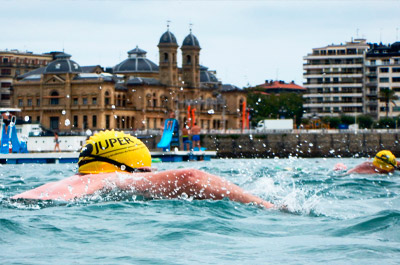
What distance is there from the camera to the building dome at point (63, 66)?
103875 mm

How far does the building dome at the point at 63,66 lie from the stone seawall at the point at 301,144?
2222 centimetres

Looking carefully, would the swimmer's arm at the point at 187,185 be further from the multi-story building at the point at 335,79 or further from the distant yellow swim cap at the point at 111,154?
the multi-story building at the point at 335,79

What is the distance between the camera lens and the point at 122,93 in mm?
107062

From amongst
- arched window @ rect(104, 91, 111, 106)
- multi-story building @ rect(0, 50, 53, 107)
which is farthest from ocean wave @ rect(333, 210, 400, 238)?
multi-story building @ rect(0, 50, 53, 107)

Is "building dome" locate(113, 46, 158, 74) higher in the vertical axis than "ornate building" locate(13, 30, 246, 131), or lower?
higher

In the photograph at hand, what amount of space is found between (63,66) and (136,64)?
1457cm

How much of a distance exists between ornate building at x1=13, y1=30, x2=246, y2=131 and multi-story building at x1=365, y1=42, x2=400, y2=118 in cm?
2196


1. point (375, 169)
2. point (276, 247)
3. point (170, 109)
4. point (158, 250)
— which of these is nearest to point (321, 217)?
point (276, 247)

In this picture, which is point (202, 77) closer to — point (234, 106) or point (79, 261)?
point (234, 106)

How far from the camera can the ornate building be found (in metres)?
103

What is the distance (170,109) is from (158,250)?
105117mm

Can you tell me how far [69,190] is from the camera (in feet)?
29.2

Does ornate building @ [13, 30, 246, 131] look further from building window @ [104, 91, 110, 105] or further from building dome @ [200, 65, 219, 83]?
building dome @ [200, 65, 219, 83]

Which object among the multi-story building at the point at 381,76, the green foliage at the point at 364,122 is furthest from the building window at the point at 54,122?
the multi-story building at the point at 381,76
